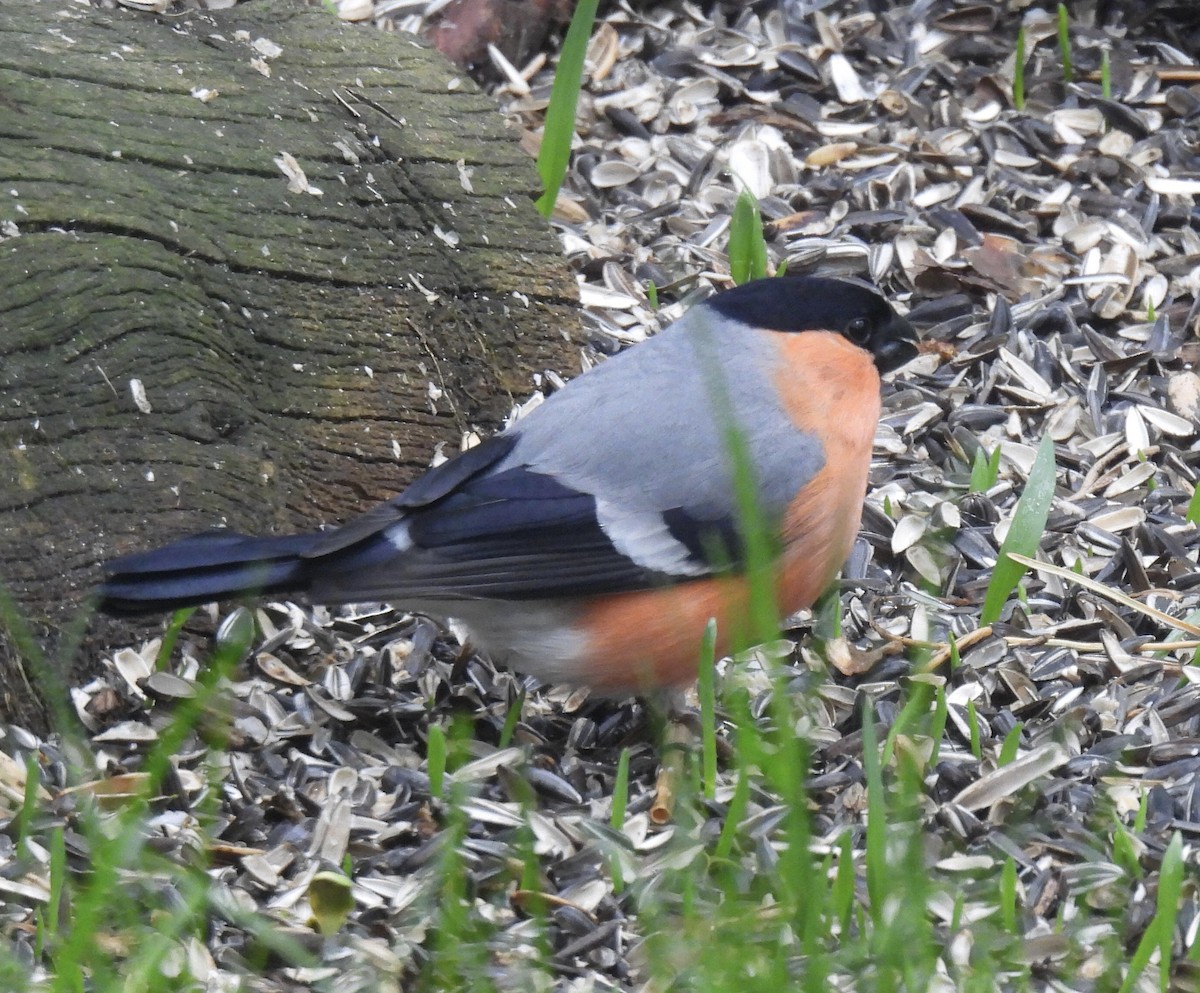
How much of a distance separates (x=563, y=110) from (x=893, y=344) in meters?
1.17

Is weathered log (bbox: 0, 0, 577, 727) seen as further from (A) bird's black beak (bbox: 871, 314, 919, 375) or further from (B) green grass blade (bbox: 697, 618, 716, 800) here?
(B) green grass blade (bbox: 697, 618, 716, 800)

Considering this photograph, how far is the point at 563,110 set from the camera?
4074 millimetres

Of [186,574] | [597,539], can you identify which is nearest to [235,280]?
[186,574]

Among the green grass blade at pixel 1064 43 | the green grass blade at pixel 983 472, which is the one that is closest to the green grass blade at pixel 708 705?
the green grass blade at pixel 983 472

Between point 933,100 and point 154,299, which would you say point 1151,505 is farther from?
point 154,299

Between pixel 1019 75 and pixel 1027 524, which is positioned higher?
pixel 1019 75

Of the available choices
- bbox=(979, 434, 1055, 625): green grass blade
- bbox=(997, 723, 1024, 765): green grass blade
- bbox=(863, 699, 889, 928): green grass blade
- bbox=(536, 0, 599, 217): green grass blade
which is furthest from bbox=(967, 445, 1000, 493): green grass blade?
bbox=(863, 699, 889, 928): green grass blade

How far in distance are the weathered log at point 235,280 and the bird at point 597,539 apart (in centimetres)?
37

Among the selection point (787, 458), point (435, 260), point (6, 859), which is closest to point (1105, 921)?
point (787, 458)

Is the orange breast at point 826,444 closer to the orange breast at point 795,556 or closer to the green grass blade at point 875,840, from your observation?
the orange breast at point 795,556

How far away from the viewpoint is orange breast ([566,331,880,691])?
9.96 feet

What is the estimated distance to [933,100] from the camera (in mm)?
4980

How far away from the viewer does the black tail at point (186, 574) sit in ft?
9.35

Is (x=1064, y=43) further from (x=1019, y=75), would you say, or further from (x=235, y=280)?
(x=235, y=280)
